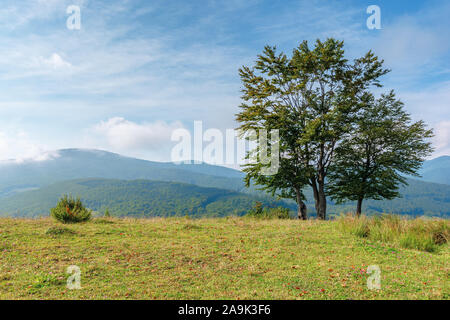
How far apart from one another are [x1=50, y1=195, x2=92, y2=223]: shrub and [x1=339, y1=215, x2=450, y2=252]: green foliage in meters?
14.0

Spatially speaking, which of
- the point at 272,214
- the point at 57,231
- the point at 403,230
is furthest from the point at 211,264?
the point at 272,214

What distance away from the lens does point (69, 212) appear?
1452 cm

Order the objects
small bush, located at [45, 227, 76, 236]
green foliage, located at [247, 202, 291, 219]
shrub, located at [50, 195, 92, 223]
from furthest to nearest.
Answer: green foliage, located at [247, 202, 291, 219], shrub, located at [50, 195, 92, 223], small bush, located at [45, 227, 76, 236]

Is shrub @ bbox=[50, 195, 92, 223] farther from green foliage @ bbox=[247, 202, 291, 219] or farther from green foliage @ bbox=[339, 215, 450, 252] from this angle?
green foliage @ bbox=[339, 215, 450, 252]

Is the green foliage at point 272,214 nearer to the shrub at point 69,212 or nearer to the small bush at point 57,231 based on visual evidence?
the shrub at point 69,212

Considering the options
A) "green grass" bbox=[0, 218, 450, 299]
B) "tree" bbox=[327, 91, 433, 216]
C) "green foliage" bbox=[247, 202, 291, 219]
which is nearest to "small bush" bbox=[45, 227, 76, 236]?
"green grass" bbox=[0, 218, 450, 299]

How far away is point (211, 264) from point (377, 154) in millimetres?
22544

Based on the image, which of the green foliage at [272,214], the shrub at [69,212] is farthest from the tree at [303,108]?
the shrub at [69,212]

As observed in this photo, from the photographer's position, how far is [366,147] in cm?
2541

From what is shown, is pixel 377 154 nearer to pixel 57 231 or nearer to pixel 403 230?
pixel 403 230

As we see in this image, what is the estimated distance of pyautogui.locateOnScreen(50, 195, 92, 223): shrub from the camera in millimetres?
14401

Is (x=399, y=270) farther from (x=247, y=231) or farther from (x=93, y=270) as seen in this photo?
(x=93, y=270)

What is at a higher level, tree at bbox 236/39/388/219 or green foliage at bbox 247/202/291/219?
tree at bbox 236/39/388/219

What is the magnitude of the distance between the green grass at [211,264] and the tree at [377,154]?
13.7m
